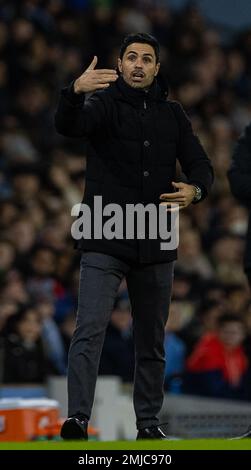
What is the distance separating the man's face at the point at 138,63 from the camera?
22.5ft

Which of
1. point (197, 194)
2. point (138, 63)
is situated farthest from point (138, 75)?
point (197, 194)

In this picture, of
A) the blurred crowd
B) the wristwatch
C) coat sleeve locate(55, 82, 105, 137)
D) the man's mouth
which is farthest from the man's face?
the blurred crowd

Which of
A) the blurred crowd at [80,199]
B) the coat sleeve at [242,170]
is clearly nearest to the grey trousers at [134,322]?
the coat sleeve at [242,170]

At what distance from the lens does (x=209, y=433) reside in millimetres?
9680

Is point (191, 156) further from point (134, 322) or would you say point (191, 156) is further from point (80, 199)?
point (80, 199)

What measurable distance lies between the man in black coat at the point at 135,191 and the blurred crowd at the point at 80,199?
3087mm

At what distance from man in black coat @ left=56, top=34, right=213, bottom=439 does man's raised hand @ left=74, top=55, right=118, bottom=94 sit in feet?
0.06

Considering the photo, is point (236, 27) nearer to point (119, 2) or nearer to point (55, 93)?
point (119, 2)

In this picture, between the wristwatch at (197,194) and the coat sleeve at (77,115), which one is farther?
the wristwatch at (197,194)

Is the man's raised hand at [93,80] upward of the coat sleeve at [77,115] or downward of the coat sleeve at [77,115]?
upward

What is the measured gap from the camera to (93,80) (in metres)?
6.59

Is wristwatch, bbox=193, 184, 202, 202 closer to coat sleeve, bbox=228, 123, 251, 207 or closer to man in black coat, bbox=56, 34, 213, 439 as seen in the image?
man in black coat, bbox=56, 34, 213, 439

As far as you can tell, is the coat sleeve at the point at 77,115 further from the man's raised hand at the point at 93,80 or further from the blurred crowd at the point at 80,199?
the blurred crowd at the point at 80,199

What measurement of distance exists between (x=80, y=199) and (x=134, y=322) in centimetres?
618
